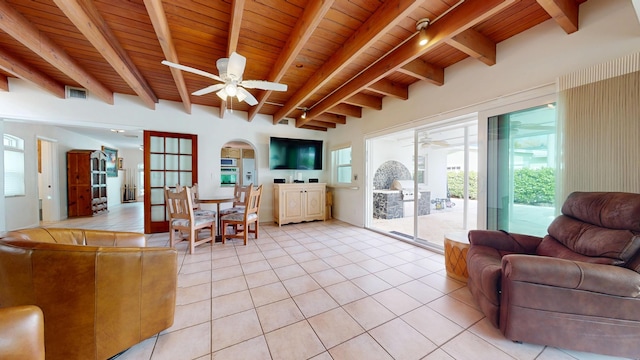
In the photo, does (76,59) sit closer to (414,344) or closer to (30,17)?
(30,17)

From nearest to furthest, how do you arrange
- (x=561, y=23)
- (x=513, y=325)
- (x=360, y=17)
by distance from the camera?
(x=513, y=325) < (x=561, y=23) < (x=360, y=17)

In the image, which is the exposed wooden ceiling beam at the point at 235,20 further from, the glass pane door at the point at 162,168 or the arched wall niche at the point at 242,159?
the arched wall niche at the point at 242,159

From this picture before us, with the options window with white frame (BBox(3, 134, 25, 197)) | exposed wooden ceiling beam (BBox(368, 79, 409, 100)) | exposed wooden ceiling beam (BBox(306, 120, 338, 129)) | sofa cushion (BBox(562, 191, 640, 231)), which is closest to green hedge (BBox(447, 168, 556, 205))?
sofa cushion (BBox(562, 191, 640, 231))

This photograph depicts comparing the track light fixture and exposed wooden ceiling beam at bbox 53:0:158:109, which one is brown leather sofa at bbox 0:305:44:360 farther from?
the track light fixture

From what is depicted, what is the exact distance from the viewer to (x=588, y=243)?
58.6 inches

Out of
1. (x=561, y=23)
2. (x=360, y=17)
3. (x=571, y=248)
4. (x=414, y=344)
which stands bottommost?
(x=414, y=344)

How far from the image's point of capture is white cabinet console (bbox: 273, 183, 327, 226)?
4715 mm

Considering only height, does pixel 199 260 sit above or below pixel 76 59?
below

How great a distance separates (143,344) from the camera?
4.60ft

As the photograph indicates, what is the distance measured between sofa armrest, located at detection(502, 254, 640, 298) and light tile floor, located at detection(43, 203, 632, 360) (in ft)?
1.52

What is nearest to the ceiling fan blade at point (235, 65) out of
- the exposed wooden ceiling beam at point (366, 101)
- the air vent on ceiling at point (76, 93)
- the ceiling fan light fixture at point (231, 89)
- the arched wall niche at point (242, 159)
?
the ceiling fan light fixture at point (231, 89)

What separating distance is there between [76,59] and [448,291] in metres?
5.22

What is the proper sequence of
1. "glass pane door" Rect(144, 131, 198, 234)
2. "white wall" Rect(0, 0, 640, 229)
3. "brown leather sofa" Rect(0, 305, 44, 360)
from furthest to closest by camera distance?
"glass pane door" Rect(144, 131, 198, 234) < "white wall" Rect(0, 0, 640, 229) < "brown leather sofa" Rect(0, 305, 44, 360)

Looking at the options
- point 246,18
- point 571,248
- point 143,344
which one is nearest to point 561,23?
point 571,248
